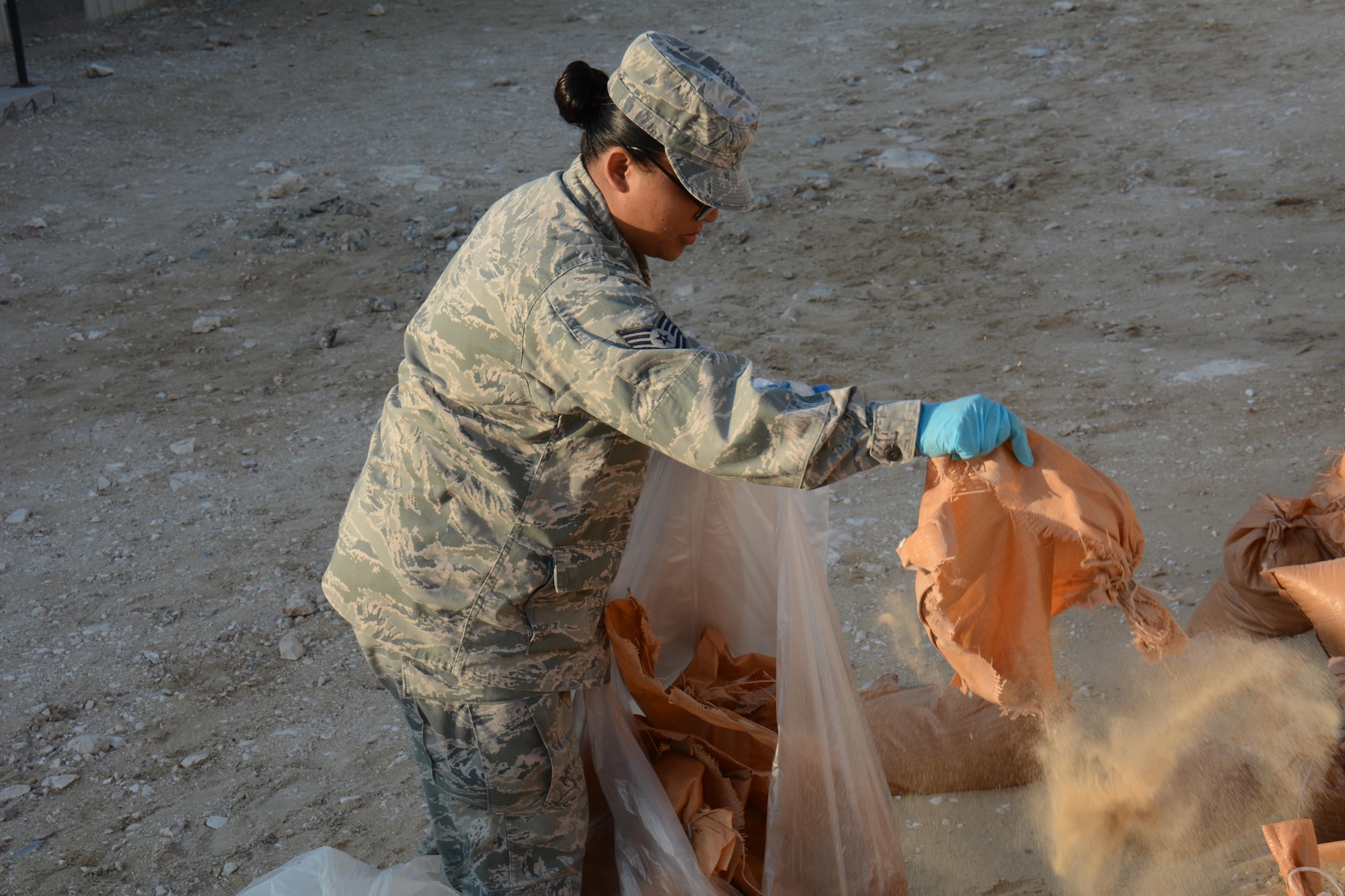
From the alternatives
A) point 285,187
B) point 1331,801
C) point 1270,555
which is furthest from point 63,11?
point 1331,801

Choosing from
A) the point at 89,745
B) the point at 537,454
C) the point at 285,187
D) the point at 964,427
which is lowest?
the point at 89,745

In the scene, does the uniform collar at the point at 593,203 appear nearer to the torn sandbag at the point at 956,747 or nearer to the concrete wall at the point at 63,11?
the torn sandbag at the point at 956,747

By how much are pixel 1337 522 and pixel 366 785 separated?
2.46 metres

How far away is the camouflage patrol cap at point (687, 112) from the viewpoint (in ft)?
5.42

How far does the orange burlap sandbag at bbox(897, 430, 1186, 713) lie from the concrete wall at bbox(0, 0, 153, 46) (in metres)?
9.98

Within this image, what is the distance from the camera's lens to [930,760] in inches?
104

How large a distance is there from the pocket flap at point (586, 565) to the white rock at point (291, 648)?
5.54 ft

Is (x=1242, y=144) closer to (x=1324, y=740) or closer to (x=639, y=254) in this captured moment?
(x=1324, y=740)

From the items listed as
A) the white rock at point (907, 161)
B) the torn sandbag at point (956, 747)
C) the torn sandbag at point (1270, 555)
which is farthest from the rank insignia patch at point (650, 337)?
the white rock at point (907, 161)

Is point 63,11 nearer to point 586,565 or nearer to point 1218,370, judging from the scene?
point 1218,370

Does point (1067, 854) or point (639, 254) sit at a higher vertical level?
point (639, 254)

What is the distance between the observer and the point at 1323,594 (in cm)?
245

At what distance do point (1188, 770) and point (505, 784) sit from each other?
59.3 inches

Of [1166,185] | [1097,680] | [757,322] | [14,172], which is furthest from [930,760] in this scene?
[14,172]
